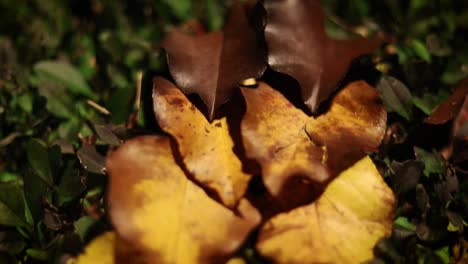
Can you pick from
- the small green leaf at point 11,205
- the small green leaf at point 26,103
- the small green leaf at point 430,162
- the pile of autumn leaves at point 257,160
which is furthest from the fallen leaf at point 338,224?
the small green leaf at point 26,103

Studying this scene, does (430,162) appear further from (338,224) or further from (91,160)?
(91,160)

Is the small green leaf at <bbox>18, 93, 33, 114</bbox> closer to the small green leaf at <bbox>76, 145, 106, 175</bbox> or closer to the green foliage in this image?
the green foliage

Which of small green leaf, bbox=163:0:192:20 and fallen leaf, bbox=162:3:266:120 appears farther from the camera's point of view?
small green leaf, bbox=163:0:192:20

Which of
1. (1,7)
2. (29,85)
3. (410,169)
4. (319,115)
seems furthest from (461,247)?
(1,7)

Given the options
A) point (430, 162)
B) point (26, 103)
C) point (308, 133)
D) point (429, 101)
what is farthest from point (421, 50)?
point (26, 103)

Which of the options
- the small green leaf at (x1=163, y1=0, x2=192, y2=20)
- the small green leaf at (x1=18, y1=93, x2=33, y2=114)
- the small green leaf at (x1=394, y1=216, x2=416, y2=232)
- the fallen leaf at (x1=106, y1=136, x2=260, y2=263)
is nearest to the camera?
the fallen leaf at (x1=106, y1=136, x2=260, y2=263)

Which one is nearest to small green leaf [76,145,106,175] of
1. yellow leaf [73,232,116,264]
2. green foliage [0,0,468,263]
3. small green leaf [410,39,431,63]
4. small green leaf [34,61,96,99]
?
green foliage [0,0,468,263]
